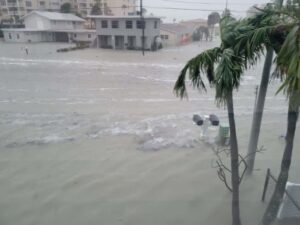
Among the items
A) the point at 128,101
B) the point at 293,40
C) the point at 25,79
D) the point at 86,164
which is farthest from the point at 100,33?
the point at 293,40

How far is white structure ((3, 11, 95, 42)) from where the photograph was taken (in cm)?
2358

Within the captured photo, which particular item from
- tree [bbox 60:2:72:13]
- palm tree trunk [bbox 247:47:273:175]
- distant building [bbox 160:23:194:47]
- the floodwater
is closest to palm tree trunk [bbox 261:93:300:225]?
the floodwater

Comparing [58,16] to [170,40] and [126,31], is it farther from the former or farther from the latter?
[170,40]

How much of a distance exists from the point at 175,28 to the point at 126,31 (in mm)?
5004

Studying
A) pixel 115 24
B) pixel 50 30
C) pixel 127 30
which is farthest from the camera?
pixel 50 30

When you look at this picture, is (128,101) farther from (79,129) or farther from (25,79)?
(25,79)

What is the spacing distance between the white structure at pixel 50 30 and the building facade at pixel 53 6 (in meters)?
1.01

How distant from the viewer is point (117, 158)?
4621 millimetres

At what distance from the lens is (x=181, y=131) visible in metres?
5.72

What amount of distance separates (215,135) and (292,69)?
3.59 meters

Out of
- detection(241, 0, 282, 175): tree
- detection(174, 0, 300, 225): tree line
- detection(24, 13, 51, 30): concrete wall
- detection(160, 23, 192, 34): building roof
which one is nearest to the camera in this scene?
detection(174, 0, 300, 225): tree line

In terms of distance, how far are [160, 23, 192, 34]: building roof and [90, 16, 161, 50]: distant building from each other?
1.20m

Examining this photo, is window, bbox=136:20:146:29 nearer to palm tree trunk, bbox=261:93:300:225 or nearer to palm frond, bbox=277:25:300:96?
palm tree trunk, bbox=261:93:300:225

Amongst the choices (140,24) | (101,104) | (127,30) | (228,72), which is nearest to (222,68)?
(228,72)
